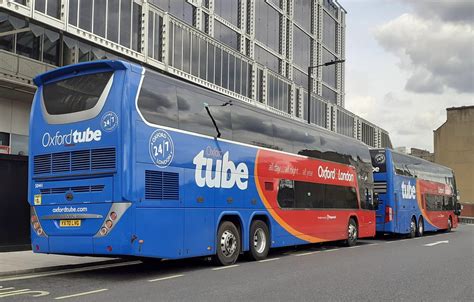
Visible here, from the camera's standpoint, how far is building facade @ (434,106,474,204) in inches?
2830

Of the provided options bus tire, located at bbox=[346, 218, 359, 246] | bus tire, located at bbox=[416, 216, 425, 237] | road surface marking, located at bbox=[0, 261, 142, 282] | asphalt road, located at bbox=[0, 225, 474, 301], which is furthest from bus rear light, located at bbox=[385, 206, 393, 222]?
road surface marking, located at bbox=[0, 261, 142, 282]

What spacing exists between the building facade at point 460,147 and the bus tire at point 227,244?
6703cm

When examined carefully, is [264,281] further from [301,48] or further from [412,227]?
[301,48]

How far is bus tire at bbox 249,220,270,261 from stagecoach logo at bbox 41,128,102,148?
494cm

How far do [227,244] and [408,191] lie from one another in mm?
14629

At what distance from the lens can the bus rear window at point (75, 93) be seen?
10227mm

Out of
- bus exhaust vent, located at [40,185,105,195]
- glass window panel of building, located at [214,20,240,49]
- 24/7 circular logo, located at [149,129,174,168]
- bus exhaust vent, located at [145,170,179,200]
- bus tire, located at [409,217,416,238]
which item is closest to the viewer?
bus exhaust vent, located at [40,185,105,195]

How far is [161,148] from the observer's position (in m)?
10.4

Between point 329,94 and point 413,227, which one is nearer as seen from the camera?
point 413,227

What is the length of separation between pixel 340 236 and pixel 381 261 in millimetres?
4256

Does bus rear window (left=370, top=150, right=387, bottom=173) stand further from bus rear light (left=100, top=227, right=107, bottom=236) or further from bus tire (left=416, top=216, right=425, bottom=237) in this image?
bus rear light (left=100, top=227, right=107, bottom=236)

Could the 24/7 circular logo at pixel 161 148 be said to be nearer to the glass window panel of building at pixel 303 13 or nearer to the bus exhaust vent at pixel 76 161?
the bus exhaust vent at pixel 76 161

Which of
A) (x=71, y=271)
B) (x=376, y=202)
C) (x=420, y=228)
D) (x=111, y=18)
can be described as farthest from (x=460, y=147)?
(x=71, y=271)

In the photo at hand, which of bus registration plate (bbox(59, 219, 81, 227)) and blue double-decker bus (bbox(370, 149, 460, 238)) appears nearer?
bus registration plate (bbox(59, 219, 81, 227))
